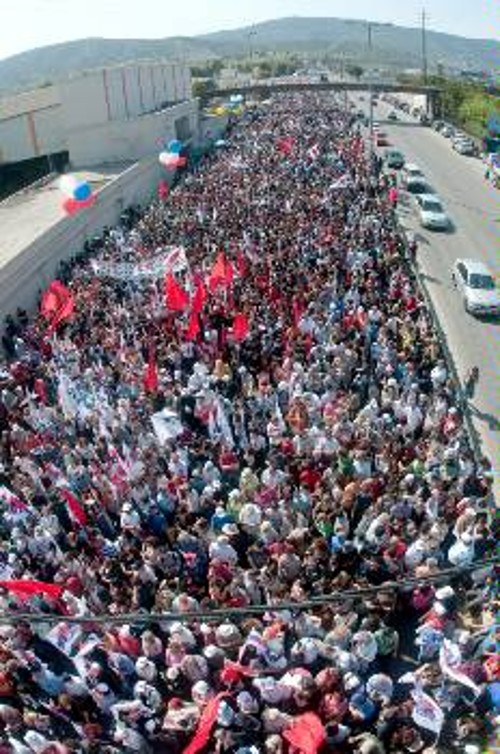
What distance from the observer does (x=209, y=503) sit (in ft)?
43.0

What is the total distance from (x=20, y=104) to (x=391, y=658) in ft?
154

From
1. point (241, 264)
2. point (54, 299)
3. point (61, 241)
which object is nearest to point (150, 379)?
point (54, 299)

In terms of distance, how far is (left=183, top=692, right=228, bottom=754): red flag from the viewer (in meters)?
8.70

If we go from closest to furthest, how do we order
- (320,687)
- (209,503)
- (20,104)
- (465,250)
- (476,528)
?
(320,687)
(476,528)
(209,503)
(465,250)
(20,104)

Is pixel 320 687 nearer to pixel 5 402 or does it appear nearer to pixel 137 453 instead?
pixel 137 453

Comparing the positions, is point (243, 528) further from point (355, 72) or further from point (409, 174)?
point (355, 72)

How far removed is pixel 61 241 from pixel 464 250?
14.6 m

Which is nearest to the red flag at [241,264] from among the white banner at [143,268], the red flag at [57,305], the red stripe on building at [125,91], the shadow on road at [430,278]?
the white banner at [143,268]

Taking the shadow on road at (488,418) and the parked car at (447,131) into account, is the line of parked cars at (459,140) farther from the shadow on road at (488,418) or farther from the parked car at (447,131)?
the shadow on road at (488,418)

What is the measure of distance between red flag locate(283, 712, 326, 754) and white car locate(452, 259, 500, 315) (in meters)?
15.9

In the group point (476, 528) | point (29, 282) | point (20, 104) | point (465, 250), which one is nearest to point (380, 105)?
point (20, 104)

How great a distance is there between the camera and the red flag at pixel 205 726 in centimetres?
870

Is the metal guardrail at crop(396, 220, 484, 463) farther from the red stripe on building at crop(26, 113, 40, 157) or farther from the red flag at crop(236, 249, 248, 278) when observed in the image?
the red stripe on building at crop(26, 113, 40, 157)

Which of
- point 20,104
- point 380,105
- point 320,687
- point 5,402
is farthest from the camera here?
point 380,105
